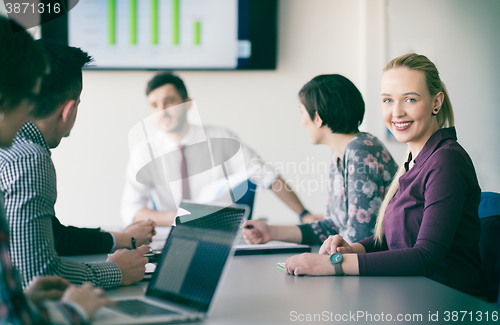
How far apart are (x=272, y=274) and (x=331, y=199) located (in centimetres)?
83

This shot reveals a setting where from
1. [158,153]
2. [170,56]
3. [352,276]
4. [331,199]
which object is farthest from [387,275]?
[170,56]

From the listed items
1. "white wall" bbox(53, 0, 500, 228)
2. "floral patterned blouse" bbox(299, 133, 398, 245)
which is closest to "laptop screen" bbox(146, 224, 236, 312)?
"floral patterned blouse" bbox(299, 133, 398, 245)

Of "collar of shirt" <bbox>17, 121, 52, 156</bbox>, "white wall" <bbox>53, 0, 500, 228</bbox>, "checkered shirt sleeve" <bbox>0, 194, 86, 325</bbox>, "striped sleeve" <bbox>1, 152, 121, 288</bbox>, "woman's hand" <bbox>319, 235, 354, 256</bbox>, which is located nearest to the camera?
"checkered shirt sleeve" <bbox>0, 194, 86, 325</bbox>

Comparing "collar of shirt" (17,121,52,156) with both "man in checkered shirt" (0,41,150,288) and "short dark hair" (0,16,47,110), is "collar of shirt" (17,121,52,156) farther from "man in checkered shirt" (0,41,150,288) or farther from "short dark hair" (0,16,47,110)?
"short dark hair" (0,16,47,110)

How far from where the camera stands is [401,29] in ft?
10.1

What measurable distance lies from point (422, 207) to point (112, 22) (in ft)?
8.29

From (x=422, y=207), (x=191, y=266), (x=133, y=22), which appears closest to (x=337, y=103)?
(x=422, y=207)

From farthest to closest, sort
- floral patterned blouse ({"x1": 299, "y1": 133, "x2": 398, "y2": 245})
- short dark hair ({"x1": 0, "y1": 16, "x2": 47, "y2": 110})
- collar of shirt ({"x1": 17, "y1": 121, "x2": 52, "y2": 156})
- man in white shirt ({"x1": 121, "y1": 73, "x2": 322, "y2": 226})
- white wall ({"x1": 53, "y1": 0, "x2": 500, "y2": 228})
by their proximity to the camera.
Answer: white wall ({"x1": 53, "y1": 0, "x2": 500, "y2": 228}) < man in white shirt ({"x1": 121, "y1": 73, "x2": 322, "y2": 226}) < floral patterned blouse ({"x1": 299, "y1": 133, "x2": 398, "y2": 245}) < collar of shirt ({"x1": 17, "y1": 121, "x2": 52, "y2": 156}) < short dark hair ({"x1": 0, "y1": 16, "x2": 47, "y2": 110})

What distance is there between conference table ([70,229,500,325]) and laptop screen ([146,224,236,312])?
0.19 feet

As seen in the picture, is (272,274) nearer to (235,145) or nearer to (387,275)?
(387,275)

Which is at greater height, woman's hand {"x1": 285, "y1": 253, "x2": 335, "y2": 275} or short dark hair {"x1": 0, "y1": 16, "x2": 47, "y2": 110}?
short dark hair {"x1": 0, "y1": 16, "x2": 47, "y2": 110}

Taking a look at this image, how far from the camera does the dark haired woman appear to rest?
5.13ft

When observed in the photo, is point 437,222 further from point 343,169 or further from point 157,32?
point 157,32

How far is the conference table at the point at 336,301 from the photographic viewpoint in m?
0.79
